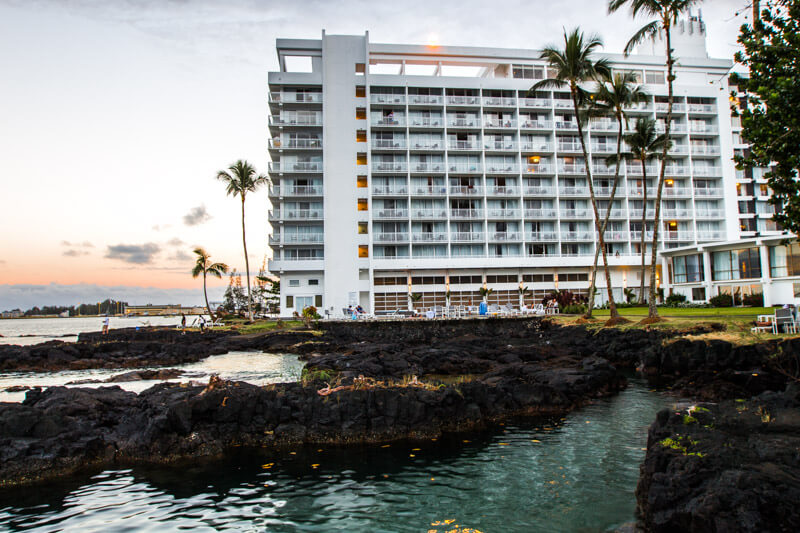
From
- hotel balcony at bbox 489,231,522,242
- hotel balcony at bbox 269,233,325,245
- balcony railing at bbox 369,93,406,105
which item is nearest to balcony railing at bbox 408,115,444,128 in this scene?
balcony railing at bbox 369,93,406,105

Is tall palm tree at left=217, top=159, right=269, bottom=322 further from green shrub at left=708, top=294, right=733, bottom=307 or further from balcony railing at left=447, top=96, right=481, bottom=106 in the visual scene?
green shrub at left=708, top=294, right=733, bottom=307

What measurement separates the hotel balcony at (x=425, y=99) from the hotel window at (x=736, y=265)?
3466 cm

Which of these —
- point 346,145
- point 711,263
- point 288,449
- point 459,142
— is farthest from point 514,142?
point 288,449

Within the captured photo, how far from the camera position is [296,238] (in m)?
59.4

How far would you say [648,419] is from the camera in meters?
12.7

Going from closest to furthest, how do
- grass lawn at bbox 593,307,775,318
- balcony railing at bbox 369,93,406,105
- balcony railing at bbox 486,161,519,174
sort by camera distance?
grass lawn at bbox 593,307,775,318, balcony railing at bbox 369,93,406,105, balcony railing at bbox 486,161,519,174

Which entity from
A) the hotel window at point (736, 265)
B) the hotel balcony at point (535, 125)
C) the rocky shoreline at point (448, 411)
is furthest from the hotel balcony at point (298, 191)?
the hotel window at point (736, 265)

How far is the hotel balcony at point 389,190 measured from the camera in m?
59.5

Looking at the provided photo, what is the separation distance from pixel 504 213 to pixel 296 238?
25857 mm

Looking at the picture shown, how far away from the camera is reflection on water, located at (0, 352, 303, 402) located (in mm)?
19469

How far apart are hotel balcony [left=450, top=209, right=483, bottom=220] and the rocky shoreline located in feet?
123

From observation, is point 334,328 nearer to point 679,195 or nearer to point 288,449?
point 288,449

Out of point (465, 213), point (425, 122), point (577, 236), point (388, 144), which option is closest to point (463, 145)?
point (425, 122)

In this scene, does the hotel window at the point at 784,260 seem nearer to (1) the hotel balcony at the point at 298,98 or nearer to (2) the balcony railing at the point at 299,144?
(2) the balcony railing at the point at 299,144
